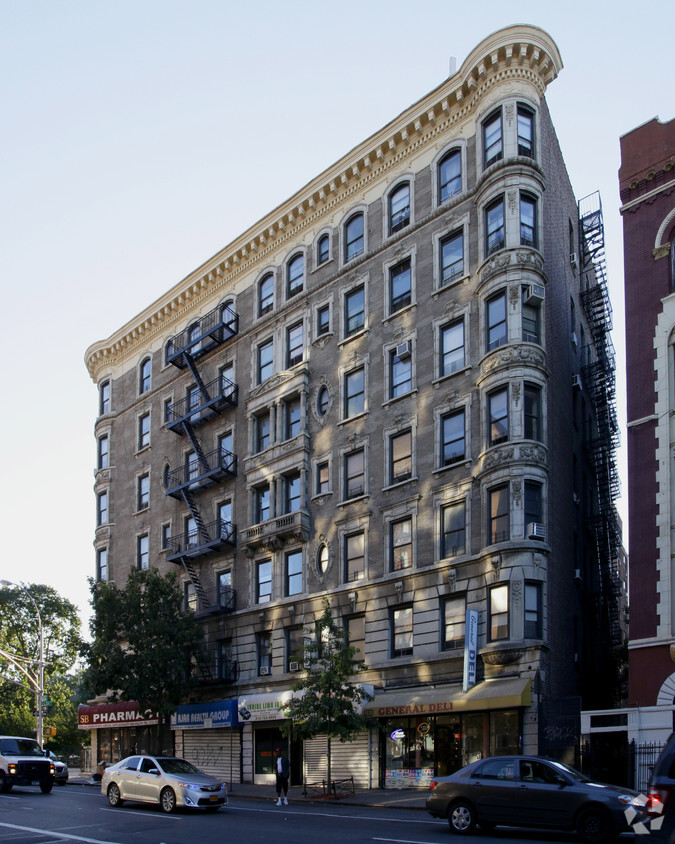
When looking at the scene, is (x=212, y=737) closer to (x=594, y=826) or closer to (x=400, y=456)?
(x=400, y=456)

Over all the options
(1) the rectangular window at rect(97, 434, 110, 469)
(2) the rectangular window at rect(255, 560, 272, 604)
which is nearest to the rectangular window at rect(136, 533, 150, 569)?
(1) the rectangular window at rect(97, 434, 110, 469)

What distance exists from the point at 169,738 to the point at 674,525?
90.7ft

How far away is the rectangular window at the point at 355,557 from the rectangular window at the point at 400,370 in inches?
217

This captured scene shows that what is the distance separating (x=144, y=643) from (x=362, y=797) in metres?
13.5

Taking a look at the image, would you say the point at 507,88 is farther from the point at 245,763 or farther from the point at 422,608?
the point at 245,763

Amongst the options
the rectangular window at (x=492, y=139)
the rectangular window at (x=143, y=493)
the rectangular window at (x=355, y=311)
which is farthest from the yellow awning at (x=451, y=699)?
the rectangular window at (x=143, y=493)

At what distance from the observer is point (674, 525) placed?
1013 inches

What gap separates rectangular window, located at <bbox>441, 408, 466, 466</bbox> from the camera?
32188 millimetres

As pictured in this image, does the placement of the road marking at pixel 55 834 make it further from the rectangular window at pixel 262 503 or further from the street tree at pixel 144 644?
the rectangular window at pixel 262 503

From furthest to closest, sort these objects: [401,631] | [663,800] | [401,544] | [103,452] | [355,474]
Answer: [103,452] → [355,474] → [401,544] → [401,631] → [663,800]

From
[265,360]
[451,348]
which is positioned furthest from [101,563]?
[451,348]

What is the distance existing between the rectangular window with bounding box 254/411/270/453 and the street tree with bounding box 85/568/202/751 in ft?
22.1

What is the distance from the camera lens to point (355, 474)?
36.0 m

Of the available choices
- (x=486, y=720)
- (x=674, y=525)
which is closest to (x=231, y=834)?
(x=486, y=720)
